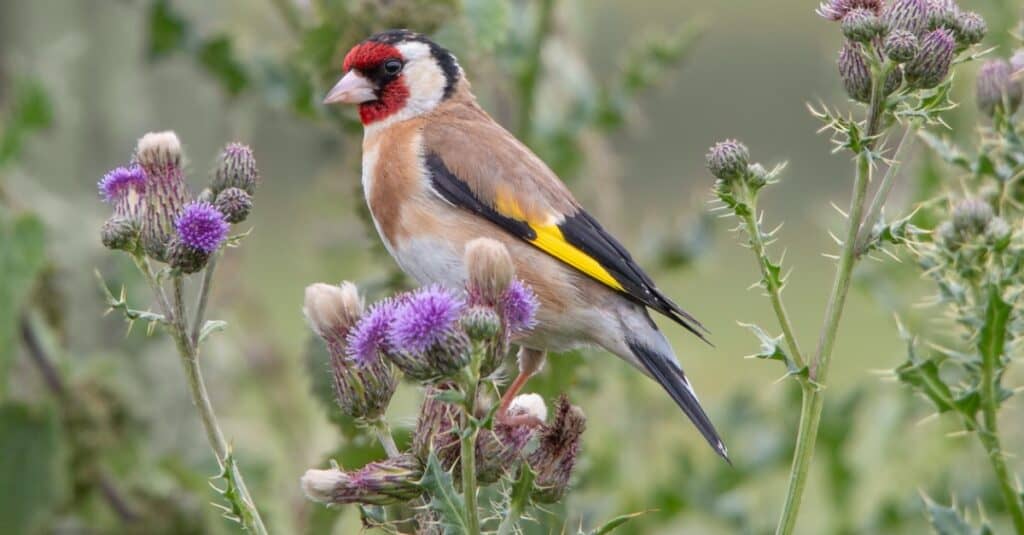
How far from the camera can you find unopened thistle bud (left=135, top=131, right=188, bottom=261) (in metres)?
2.31

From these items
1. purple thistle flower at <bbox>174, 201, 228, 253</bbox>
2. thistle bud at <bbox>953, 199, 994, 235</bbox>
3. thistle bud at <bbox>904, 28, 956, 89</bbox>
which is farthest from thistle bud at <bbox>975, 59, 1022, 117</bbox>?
purple thistle flower at <bbox>174, 201, 228, 253</bbox>

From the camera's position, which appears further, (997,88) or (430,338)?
(997,88)

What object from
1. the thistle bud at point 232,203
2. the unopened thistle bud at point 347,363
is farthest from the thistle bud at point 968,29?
the thistle bud at point 232,203

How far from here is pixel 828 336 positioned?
7.43ft

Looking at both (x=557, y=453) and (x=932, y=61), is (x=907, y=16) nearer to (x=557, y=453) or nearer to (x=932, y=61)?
(x=932, y=61)

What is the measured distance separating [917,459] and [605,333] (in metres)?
1.98

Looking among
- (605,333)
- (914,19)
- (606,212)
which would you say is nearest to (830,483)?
(606,212)

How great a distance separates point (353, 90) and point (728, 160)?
1.41 meters

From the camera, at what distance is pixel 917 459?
4746mm

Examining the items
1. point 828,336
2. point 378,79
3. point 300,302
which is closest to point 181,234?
point 828,336

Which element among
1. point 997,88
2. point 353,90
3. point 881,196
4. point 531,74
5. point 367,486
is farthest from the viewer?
point 531,74

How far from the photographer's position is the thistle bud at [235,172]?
2.37m

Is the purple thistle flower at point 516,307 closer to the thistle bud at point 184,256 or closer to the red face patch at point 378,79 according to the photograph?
the thistle bud at point 184,256

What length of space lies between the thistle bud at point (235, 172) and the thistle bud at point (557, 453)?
2.03 feet
